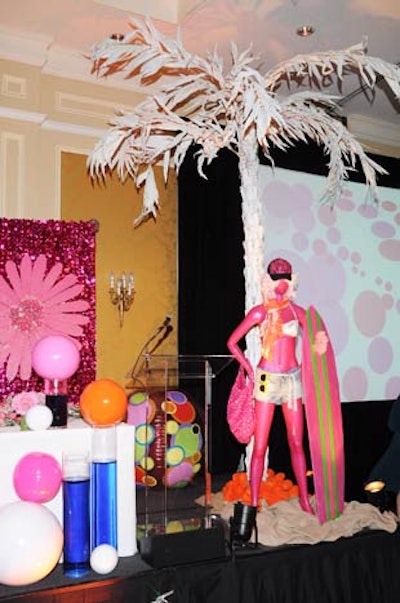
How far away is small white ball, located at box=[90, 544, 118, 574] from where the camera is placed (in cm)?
213

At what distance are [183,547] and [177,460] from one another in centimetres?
48

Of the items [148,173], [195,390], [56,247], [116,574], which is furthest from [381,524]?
[56,247]

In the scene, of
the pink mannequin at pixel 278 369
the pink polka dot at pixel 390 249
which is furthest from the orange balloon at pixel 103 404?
Result: the pink polka dot at pixel 390 249

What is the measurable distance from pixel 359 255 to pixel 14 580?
379 cm

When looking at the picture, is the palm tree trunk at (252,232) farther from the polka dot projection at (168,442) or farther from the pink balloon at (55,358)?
the pink balloon at (55,358)

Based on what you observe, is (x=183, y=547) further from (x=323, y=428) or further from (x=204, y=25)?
(x=204, y=25)

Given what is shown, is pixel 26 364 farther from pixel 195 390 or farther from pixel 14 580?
pixel 14 580

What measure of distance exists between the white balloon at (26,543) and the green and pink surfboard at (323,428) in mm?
1104

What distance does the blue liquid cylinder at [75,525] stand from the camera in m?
2.18

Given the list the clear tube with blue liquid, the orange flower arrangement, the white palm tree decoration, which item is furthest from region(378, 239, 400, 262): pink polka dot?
the clear tube with blue liquid

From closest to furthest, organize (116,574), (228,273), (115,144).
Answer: (116,574) → (115,144) → (228,273)

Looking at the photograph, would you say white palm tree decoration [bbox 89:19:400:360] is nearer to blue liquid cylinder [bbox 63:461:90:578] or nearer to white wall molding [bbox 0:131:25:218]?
white wall molding [bbox 0:131:25:218]

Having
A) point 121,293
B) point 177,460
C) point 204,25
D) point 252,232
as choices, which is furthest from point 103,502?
point 204,25

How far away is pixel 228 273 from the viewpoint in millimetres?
4570
